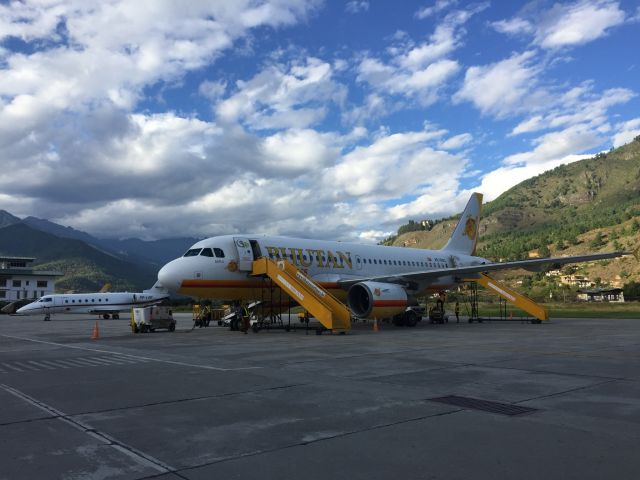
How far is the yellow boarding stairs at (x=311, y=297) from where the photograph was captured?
20.2 meters

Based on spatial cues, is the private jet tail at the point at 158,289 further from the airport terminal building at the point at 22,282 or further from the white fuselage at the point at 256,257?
the airport terminal building at the point at 22,282

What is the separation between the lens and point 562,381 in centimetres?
853

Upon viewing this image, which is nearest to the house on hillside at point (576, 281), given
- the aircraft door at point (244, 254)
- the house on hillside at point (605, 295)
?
the house on hillside at point (605, 295)

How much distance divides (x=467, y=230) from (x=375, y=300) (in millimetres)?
17959

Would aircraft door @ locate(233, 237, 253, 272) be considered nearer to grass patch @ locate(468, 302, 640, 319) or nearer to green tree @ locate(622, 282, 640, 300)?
grass patch @ locate(468, 302, 640, 319)

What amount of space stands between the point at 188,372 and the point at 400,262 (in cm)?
2207

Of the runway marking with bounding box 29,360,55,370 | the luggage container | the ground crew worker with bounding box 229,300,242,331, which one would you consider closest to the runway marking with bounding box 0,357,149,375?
the runway marking with bounding box 29,360,55,370

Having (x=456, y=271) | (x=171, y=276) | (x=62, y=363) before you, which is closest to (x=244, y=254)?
(x=171, y=276)

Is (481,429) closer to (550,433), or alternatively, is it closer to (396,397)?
(550,433)

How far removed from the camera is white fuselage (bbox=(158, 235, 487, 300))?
71.3 ft

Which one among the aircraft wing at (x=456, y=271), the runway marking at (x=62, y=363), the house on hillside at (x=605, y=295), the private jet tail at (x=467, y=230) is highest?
the private jet tail at (x=467, y=230)

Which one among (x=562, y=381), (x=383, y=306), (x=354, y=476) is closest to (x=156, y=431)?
(x=354, y=476)

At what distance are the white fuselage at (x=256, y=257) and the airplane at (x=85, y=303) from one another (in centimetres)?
2403

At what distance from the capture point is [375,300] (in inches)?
882
